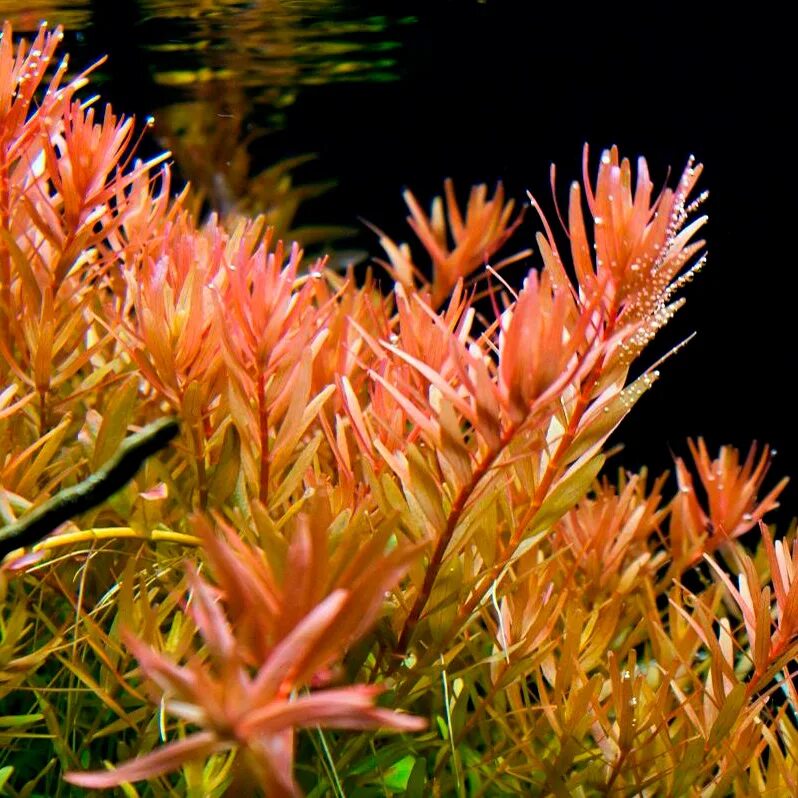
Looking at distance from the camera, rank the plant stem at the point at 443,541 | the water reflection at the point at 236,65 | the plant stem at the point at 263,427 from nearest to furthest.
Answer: the plant stem at the point at 443,541 < the plant stem at the point at 263,427 < the water reflection at the point at 236,65

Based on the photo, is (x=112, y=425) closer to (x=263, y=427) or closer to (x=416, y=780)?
(x=263, y=427)

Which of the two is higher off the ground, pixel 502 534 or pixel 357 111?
pixel 357 111

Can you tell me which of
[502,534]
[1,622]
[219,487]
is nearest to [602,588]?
[502,534]

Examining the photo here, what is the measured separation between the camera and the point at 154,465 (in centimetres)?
69

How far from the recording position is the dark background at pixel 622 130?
1.12m

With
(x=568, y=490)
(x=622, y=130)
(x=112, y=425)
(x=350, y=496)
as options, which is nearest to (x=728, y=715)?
(x=568, y=490)

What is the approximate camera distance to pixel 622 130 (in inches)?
50.1

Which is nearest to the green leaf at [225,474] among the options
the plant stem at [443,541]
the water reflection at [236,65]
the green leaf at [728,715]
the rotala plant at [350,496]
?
the rotala plant at [350,496]

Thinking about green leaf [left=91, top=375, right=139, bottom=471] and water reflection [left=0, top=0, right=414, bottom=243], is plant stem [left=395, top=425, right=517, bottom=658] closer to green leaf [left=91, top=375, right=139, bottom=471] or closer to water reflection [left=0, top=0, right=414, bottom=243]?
green leaf [left=91, top=375, right=139, bottom=471]

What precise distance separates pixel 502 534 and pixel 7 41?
0.65 meters

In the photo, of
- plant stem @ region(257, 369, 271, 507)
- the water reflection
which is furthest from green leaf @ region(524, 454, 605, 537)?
the water reflection

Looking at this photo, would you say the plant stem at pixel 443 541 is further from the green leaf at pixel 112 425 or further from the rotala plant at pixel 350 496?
the green leaf at pixel 112 425

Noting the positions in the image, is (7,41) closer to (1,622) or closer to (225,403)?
(225,403)

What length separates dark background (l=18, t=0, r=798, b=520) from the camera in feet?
3.68
